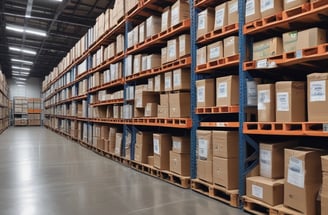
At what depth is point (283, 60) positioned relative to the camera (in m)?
3.43

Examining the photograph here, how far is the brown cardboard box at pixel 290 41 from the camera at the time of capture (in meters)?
3.41

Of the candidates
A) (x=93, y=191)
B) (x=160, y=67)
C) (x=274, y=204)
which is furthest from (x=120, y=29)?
(x=274, y=204)

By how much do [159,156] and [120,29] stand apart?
396 cm

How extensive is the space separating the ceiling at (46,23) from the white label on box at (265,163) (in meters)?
11.3

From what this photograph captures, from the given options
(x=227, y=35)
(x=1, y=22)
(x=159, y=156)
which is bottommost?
(x=159, y=156)

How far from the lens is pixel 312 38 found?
10.4 ft

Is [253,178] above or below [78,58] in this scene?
below

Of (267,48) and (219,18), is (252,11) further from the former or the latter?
(219,18)

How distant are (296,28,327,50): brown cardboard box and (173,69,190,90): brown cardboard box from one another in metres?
2.28

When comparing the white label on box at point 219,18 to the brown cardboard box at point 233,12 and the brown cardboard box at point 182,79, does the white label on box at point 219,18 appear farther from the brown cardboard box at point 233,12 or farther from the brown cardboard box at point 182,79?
the brown cardboard box at point 182,79

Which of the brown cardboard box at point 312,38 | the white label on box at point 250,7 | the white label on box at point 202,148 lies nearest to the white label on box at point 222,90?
the white label on box at point 202,148

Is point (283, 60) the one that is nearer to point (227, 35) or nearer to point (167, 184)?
point (227, 35)

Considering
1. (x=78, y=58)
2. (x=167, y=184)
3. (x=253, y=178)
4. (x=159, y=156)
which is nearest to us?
(x=253, y=178)

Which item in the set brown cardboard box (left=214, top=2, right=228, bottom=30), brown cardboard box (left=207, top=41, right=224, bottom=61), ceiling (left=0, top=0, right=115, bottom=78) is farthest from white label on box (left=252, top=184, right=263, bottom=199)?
ceiling (left=0, top=0, right=115, bottom=78)
